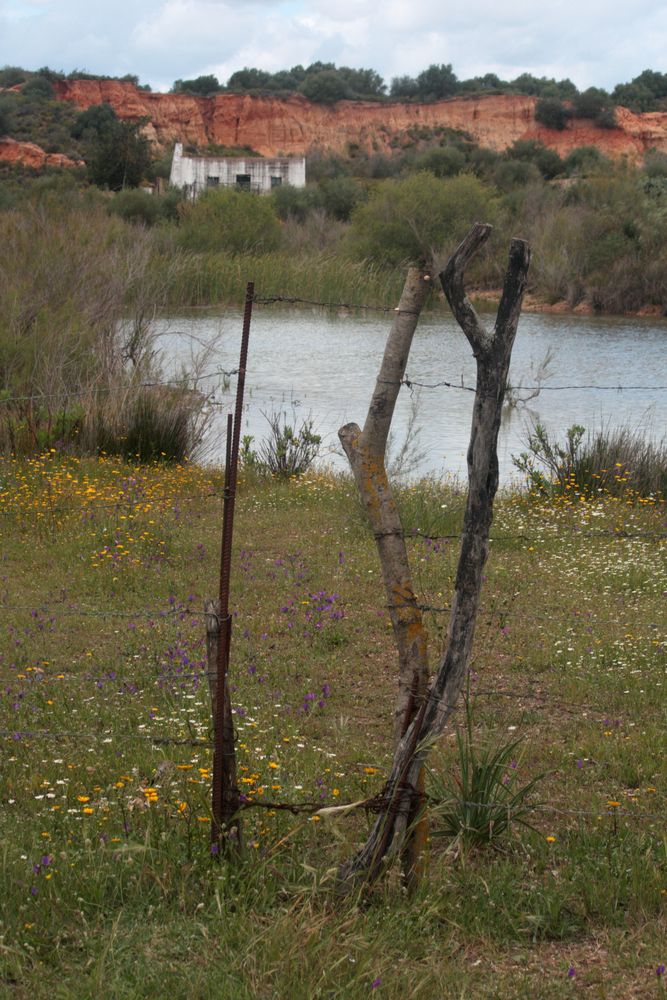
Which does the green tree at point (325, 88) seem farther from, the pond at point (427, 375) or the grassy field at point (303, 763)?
the grassy field at point (303, 763)

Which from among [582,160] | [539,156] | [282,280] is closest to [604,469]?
[282,280]

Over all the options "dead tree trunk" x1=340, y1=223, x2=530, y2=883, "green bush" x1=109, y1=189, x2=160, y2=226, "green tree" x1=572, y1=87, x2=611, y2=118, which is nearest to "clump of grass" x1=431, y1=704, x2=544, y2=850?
"dead tree trunk" x1=340, y1=223, x2=530, y2=883

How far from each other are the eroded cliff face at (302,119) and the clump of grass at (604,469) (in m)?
81.1

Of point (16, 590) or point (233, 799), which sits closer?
point (233, 799)

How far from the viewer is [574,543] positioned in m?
8.91

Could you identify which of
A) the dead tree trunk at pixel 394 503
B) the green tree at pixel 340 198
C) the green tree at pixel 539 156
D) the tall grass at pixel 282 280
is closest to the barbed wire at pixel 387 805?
the dead tree trunk at pixel 394 503

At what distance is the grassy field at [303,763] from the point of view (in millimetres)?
3072

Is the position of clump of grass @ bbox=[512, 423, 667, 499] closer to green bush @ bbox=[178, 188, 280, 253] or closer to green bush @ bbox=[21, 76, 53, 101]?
green bush @ bbox=[178, 188, 280, 253]

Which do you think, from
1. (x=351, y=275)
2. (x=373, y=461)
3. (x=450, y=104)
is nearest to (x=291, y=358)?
(x=351, y=275)

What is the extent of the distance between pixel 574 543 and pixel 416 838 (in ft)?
18.6

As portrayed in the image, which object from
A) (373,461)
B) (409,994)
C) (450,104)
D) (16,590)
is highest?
(450,104)

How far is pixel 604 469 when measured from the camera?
1130 cm

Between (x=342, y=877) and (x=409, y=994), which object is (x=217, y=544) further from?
(x=409, y=994)

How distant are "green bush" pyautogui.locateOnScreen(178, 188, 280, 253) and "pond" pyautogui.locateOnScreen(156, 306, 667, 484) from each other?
4.72m
